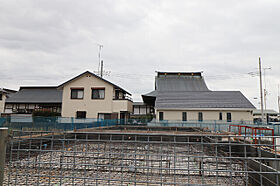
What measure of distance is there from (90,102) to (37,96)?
48.0 ft

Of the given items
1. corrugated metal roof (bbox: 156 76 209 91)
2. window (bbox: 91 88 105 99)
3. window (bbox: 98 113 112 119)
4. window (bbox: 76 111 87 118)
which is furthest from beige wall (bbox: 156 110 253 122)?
corrugated metal roof (bbox: 156 76 209 91)

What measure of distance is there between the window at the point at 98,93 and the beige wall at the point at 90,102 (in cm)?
39

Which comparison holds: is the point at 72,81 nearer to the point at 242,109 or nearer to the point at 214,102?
the point at 214,102

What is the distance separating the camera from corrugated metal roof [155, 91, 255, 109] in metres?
A: 24.2

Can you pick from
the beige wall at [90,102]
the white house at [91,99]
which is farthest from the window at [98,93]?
the beige wall at [90,102]

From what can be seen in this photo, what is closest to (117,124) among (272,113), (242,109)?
(242,109)

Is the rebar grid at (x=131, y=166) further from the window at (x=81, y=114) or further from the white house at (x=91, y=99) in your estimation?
the window at (x=81, y=114)

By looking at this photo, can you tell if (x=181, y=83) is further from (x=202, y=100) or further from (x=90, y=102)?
(x=90, y=102)

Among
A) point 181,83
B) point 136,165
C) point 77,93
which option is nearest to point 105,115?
point 77,93

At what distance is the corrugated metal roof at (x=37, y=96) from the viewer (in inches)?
1325

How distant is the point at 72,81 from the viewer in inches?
1056

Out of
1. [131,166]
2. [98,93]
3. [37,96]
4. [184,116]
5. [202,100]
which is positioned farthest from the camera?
[37,96]

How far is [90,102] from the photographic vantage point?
26.0 m

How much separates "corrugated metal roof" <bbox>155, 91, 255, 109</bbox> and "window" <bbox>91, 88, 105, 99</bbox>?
7.03 metres
